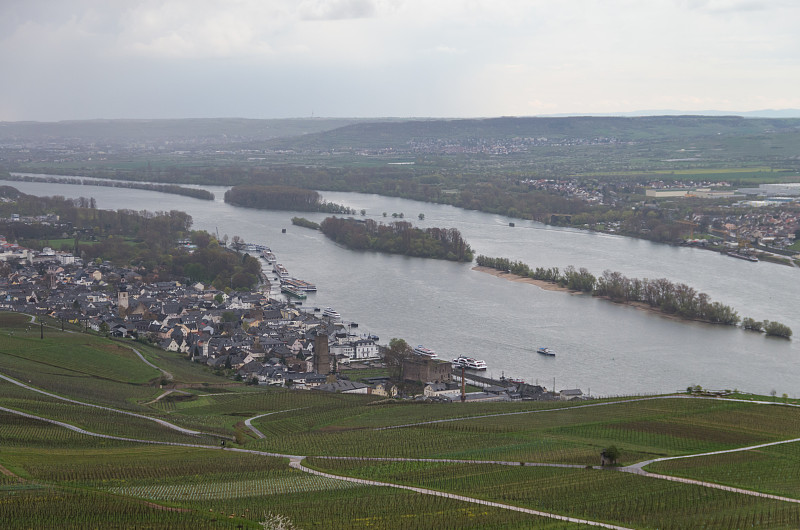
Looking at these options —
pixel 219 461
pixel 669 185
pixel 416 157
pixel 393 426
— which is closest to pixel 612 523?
pixel 219 461

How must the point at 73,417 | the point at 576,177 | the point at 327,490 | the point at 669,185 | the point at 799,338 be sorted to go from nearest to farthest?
1. the point at 327,490
2. the point at 73,417
3. the point at 799,338
4. the point at 669,185
5. the point at 576,177

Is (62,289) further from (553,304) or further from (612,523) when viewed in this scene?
(612,523)

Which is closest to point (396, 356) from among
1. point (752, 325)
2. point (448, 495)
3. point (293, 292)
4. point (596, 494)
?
point (293, 292)

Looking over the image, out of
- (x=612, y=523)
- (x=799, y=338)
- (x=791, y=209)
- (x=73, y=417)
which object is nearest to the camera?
(x=612, y=523)

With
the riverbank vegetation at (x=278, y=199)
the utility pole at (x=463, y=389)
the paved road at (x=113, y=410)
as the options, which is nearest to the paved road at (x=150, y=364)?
the paved road at (x=113, y=410)

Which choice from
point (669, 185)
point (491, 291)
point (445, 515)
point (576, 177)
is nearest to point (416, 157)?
point (576, 177)

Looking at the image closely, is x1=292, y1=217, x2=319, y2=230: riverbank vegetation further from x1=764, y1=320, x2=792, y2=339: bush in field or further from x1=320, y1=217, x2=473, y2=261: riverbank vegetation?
x1=764, y1=320, x2=792, y2=339: bush in field

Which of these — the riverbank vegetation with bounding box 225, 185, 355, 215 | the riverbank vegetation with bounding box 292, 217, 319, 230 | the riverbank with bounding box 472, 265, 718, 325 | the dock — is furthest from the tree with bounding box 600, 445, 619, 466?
the riverbank vegetation with bounding box 225, 185, 355, 215

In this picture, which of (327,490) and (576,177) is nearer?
(327,490)

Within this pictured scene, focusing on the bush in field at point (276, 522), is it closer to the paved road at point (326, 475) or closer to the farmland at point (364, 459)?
the farmland at point (364, 459)
